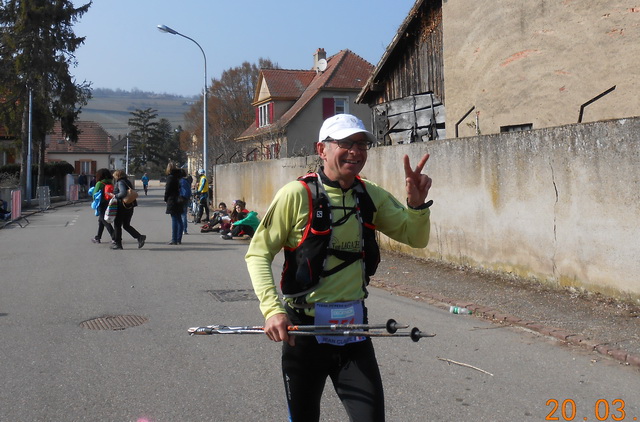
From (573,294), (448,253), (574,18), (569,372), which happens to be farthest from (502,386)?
(574,18)

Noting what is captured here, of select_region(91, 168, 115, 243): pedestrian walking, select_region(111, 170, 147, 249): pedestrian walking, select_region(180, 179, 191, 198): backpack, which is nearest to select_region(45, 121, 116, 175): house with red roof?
select_region(180, 179, 191, 198): backpack

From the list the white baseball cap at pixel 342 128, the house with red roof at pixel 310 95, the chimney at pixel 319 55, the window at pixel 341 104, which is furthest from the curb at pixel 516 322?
the chimney at pixel 319 55

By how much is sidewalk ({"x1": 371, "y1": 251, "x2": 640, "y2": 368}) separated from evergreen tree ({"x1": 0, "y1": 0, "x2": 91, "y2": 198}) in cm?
3033

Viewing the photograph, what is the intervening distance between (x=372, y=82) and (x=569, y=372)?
14.5 metres

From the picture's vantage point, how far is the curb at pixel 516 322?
19.9ft

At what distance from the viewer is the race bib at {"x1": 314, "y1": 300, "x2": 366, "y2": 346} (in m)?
3.18

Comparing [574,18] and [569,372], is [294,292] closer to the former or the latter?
[569,372]

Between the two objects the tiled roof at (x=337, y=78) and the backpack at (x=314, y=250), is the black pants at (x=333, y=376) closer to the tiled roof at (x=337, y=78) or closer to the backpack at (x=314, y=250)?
the backpack at (x=314, y=250)

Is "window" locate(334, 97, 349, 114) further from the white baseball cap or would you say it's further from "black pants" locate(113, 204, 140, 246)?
the white baseball cap

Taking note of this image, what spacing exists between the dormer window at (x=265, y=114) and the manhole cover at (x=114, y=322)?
→ 3959 centimetres

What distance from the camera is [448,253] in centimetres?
1116

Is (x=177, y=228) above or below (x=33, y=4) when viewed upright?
below

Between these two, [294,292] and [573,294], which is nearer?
[294,292]

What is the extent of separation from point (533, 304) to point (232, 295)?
3.88m
